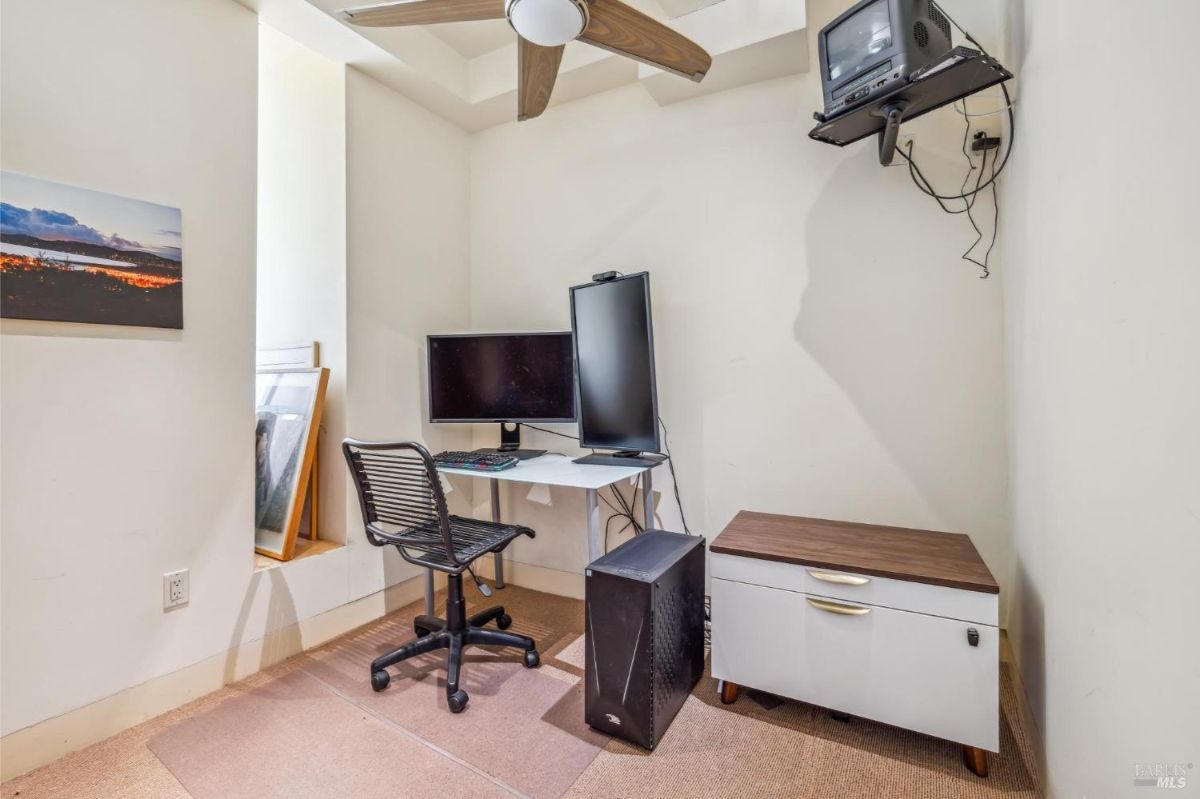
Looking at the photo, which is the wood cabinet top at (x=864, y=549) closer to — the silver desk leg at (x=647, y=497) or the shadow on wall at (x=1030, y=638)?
the shadow on wall at (x=1030, y=638)

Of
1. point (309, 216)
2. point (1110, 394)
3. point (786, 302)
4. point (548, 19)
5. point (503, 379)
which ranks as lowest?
point (1110, 394)

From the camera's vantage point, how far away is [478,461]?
245 cm

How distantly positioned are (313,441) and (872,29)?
2680 mm

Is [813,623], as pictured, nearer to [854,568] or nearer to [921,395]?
[854,568]

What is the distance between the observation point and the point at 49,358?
162cm

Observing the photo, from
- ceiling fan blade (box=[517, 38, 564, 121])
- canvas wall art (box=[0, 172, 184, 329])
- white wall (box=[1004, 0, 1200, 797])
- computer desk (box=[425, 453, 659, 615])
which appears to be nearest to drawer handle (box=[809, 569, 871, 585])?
white wall (box=[1004, 0, 1200, 797])

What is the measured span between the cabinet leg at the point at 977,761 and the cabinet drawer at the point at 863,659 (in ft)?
0.20

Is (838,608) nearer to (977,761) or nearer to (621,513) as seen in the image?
(977,761)

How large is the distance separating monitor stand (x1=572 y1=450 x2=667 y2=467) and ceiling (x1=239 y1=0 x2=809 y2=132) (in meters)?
1.70

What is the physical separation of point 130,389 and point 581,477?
5.34ft

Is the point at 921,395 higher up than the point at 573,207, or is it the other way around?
the point at 573,207

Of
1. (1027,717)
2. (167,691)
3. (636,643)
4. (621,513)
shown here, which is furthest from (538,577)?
(1027,717)

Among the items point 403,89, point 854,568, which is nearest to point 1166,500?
point 854,568

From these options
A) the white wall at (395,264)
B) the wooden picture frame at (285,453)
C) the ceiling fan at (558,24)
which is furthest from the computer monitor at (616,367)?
the wooden picture frame at (285,453)
